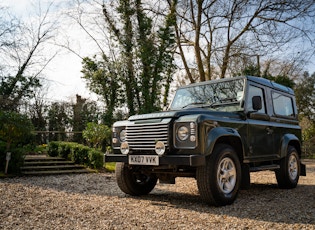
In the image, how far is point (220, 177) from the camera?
501 centimetres

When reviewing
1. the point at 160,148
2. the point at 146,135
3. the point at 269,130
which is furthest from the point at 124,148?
the point at 269,130

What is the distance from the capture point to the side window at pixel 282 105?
6930mm

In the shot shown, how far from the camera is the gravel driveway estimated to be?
3951mm

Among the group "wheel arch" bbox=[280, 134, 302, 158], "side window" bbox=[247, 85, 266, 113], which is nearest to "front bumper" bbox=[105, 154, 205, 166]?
"side window" bbox=[247, 85, 266, 113]

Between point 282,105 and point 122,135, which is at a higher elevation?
point 282,105

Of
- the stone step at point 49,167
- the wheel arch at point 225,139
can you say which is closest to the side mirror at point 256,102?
the wheel arch at point 225,139

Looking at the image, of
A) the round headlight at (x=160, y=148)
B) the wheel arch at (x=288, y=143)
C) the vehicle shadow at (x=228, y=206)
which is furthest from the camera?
the wheel arch at (x=288, y=143)

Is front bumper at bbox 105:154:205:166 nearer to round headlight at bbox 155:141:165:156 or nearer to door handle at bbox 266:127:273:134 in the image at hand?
round headlight at bbox 155:141:165:156

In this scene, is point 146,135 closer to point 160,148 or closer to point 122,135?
point 160,148

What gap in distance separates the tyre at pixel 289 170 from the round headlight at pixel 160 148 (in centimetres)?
323

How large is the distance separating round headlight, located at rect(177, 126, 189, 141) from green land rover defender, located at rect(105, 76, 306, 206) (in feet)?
0.05

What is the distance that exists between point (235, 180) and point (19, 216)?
316 cm

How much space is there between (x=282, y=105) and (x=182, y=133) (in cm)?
343

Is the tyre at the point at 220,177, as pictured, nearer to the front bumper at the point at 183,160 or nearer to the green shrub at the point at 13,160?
the front bumper at the point at 183,160
